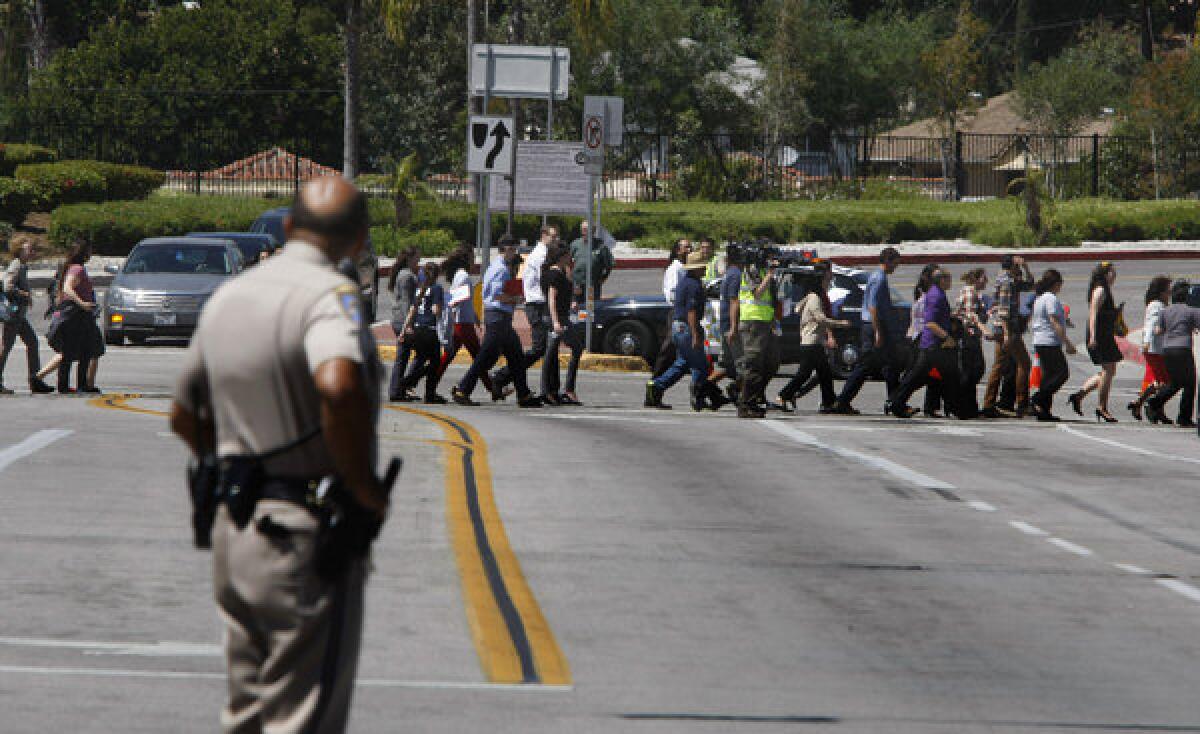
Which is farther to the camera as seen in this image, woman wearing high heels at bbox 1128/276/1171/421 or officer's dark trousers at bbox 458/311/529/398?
woman wearing high heels at bbox 1128/276/1171/421

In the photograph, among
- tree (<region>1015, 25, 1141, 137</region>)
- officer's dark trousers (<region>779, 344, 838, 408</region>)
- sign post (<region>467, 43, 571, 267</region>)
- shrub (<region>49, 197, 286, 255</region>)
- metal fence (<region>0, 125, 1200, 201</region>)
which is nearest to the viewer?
officer's dark trousers (<region>779, 344, 838, 408</region>)

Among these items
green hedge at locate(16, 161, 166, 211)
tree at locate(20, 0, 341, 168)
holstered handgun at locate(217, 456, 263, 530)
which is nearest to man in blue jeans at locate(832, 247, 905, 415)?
holstered handgun at locate(217, 456, 263, 530)

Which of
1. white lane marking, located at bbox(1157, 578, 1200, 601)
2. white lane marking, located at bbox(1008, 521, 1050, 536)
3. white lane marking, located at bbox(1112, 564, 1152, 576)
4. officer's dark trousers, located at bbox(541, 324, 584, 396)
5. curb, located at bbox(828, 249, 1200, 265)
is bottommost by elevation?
white lane marking, located at bbox(1008, 521, 1050, 536)

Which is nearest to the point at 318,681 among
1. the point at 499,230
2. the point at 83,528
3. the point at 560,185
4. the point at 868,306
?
the point at 83,528

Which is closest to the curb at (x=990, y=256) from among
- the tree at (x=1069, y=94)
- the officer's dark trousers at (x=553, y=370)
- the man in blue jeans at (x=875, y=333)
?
the officer's dark trousers at (x=553, y=370)

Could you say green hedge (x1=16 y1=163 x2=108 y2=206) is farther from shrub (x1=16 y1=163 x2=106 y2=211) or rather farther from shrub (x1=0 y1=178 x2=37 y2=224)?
shrub (x1=0 y1=178 x2=37 y2=224)

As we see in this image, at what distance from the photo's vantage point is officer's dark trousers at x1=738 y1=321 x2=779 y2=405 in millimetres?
18391

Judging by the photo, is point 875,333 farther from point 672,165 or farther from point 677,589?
point 672,165

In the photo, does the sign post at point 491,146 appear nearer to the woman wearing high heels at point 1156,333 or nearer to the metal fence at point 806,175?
the woman wearing high heels at point 1156,333

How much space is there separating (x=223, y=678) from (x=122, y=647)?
0.70 meters

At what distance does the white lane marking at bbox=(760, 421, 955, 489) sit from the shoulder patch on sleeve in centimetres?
972

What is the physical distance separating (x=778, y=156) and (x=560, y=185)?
3501cm

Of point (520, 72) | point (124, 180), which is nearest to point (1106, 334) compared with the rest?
point (520, 72)

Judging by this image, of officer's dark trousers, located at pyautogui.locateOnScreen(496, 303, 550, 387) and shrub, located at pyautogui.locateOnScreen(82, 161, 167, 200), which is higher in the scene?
shrub, located at pyautogui.locateOnScreen(82, 161, 167, 200)
